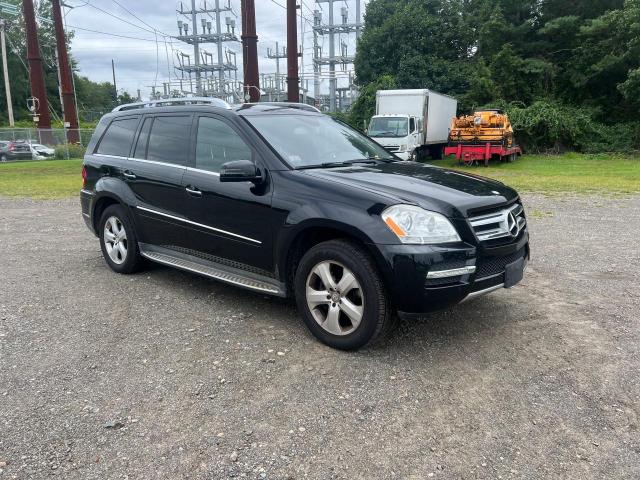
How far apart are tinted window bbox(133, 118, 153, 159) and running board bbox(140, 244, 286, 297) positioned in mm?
944

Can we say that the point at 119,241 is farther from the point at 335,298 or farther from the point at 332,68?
the point at 332,68

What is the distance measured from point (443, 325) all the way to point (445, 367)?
28.4 inches

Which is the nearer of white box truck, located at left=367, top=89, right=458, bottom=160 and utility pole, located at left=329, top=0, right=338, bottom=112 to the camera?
white box truck, located at left=367, top=89, right=458, bottom=160

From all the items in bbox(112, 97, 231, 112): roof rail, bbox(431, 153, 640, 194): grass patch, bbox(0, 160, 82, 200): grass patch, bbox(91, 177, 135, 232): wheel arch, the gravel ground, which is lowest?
bbox(0, 160, 82, 200): grass patch

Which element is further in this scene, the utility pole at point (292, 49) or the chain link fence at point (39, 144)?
the chain link fence at point (39, 144)

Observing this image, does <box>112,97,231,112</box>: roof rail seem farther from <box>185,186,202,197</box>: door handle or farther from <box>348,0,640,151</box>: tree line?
<box>348,0,640,151</box>: tree line

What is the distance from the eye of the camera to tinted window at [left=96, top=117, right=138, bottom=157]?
5.65 m

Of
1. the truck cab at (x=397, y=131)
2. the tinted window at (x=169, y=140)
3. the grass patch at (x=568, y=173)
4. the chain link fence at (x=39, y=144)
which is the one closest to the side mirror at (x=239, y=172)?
the tinted window at (x=169, y=140)

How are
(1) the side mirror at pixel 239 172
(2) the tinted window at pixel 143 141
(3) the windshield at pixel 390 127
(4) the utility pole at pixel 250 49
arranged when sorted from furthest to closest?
(4) the utility pole at pixel 250 49
(3) the windshield at pixel 390 127
(2) the tinted window at pixel 143 141
(1) the side mirror at pixel 239 172

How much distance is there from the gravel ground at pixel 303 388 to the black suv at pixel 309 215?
1.36ft

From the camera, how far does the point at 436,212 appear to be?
349cm

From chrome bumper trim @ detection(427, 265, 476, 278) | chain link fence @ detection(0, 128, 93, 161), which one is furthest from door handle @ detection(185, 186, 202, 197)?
chain link fence @ detection(0, 128, 93, 161)

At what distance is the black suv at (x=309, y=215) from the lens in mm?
3451

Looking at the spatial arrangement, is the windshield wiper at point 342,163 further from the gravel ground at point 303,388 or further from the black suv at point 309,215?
the gravel ground at point 303,388
